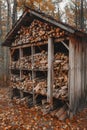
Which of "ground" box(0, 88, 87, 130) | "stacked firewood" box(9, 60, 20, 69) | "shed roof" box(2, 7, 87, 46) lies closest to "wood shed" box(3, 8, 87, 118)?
"shed roof" box(2, 7, 87, 46)

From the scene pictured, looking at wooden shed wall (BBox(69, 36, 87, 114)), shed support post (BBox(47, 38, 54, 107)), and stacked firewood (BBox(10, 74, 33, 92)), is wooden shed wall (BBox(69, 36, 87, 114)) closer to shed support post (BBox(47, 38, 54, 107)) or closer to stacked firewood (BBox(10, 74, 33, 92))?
shed support post (BBox(47, 38, 54, 107))

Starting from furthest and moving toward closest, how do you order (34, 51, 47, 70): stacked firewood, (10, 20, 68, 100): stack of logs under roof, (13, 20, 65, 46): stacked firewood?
(34, 51, 47, 70): stacked firewood, (13, 20, 65, 46): stacked firewood, (10, 20, 68, 100): stack of logs under roof

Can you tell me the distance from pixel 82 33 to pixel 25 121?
13.2 ft

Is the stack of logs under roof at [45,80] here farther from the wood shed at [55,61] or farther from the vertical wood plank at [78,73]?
the vertical wood plank at [78,73]

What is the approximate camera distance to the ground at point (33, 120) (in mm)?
6250

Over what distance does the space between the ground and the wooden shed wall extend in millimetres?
529

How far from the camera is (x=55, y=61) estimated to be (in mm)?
7391

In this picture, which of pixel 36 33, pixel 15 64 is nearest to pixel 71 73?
pixel 36 33

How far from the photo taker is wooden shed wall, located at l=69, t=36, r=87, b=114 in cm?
680

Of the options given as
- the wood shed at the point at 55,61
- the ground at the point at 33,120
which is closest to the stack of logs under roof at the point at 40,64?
the wood shed at the point at 55,61

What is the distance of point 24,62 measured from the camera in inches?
358

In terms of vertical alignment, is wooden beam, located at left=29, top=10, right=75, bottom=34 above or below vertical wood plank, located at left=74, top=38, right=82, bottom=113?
above

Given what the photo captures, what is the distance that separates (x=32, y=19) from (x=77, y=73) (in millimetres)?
3401

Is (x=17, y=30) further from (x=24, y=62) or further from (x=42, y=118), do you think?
(x=42, y=118)
